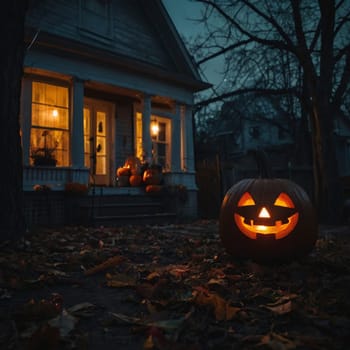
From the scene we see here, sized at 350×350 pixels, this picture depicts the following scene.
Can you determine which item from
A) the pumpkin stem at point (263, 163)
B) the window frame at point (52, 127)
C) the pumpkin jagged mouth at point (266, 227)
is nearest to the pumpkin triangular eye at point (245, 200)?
the pumpkin jagged mouth at point (266, 227)

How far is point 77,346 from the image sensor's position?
1.47m

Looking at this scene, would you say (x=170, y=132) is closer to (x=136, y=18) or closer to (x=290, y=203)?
(x=136, y=18)

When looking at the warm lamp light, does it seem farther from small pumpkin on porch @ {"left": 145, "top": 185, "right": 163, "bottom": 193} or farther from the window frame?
the window frame

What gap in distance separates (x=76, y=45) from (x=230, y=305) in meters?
8.12

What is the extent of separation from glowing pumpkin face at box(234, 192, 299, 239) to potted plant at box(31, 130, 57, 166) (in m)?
6.39

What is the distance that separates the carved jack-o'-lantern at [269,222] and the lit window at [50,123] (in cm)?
664

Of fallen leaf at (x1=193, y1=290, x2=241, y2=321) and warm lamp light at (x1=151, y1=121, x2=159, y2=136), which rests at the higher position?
warm lamp light at (x1=151, y1=121, x2=159, y2=136)

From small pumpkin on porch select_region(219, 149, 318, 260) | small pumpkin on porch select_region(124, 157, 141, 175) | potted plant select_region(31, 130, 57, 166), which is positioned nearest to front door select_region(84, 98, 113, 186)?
small pumpkin on porch select_region(124, 157, 141, 175)

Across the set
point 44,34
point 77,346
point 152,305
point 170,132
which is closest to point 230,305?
point 152,305

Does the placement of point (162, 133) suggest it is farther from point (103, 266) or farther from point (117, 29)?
point (103, 266)

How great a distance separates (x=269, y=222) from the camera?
9.91ft

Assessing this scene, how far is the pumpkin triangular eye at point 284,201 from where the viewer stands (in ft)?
10.1

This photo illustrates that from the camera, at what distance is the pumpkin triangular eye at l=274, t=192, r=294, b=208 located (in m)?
3.08

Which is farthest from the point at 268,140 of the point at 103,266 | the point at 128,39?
the point at 103,266
